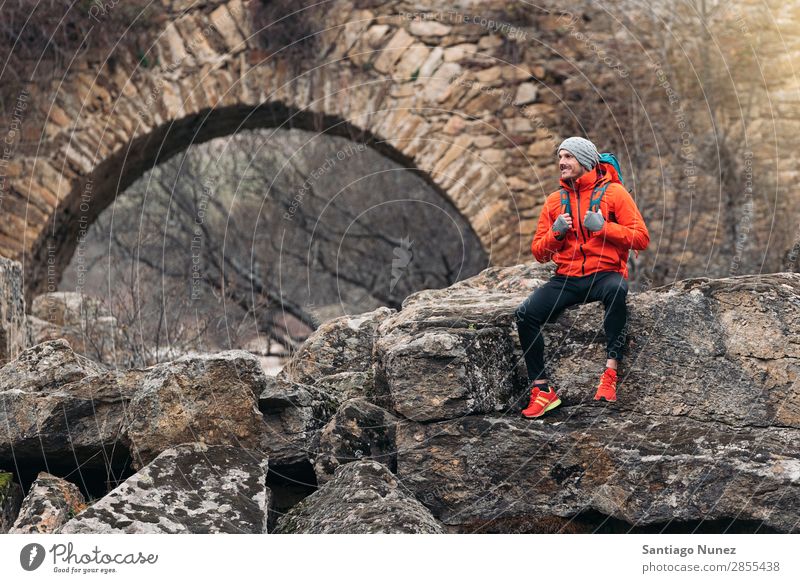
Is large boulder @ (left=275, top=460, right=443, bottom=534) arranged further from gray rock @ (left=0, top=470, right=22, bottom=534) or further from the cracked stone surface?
gray rock @ (left=0, top=470, right=22, bottom=534)

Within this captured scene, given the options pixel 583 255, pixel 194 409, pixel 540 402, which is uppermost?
pixel 583 255

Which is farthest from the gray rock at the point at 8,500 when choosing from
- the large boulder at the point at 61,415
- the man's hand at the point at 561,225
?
the man's hand at the point at 561,225

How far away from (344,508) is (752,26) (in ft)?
25.0

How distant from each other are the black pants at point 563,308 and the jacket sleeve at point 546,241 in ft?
0.40

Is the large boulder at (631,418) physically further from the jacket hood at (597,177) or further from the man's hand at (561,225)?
the jacket hood at (597,177)

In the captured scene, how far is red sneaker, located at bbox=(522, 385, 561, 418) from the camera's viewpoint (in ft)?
14.3

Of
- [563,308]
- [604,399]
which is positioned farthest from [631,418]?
[563,308]

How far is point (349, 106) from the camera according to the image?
31.7ft

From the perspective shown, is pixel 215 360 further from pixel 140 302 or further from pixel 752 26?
pixel 752 26

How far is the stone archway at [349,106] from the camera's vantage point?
9430 mm

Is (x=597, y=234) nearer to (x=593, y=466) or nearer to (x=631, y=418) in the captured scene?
(x=631, y=418)

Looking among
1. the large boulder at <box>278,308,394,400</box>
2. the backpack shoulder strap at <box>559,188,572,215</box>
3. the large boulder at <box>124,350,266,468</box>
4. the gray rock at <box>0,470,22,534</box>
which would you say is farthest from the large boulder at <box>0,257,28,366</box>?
the backpack shoulder strap at <box>559,188,572,215</box>

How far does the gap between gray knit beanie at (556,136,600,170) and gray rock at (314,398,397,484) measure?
1383mm

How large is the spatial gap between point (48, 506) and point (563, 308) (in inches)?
90.6
